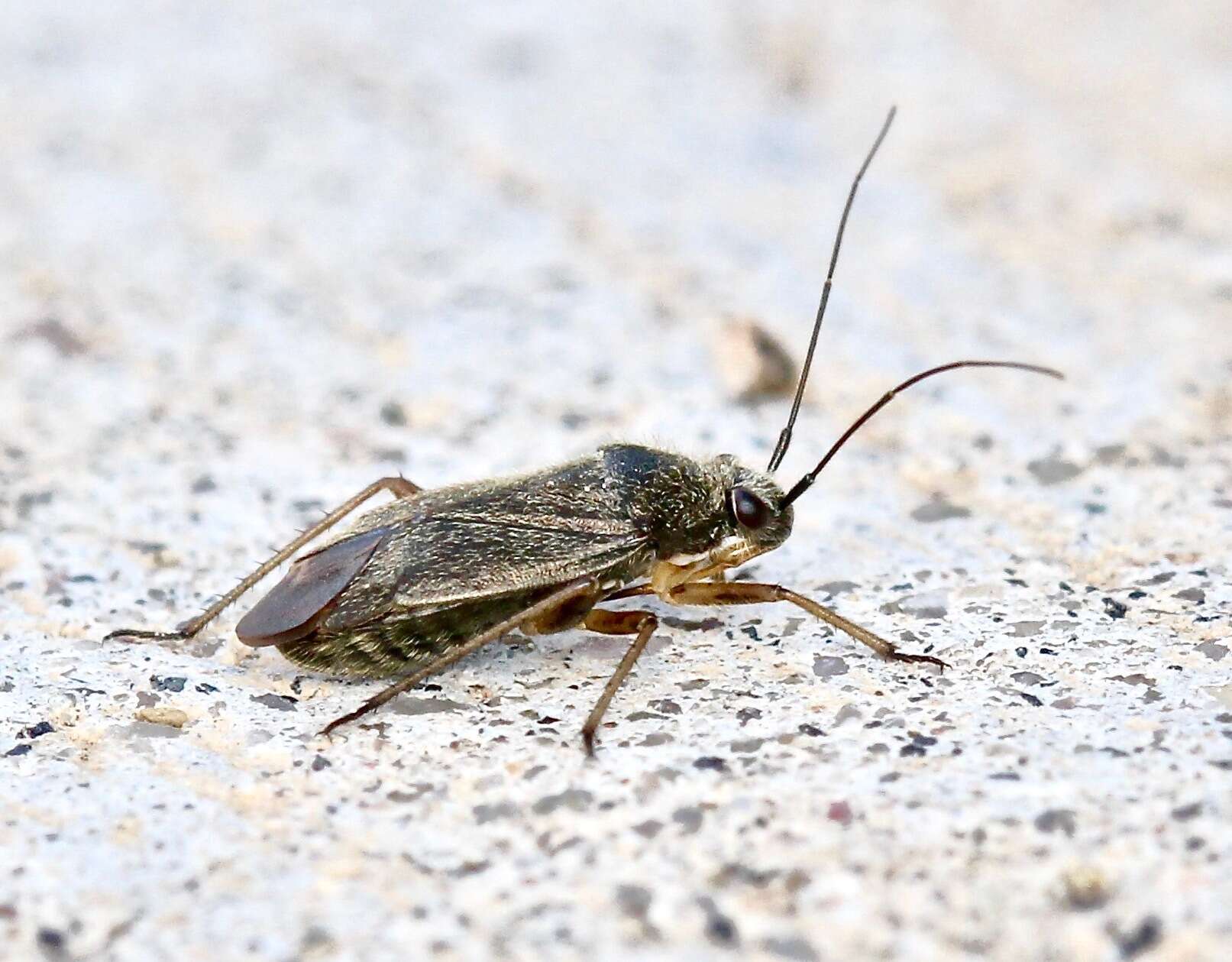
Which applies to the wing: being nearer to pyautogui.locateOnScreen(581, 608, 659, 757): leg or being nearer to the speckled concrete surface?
pyautogui.locateOnScreen(581, 608, 659, 757): leg

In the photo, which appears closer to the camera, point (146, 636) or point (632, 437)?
point (146, 636)

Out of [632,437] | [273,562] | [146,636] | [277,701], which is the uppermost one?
[632,437]

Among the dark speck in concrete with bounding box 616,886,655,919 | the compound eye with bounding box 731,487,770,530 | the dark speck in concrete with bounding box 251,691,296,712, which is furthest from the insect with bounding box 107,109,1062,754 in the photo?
the dark speck in concrete with bounding box 616,886,655,919

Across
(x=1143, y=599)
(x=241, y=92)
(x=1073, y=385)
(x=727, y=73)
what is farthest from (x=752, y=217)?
(x=1143, y=599)

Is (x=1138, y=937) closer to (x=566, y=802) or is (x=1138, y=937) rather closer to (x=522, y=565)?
(x=566, y=802)

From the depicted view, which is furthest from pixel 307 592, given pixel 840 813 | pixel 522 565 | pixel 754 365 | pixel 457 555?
pixel 754 365

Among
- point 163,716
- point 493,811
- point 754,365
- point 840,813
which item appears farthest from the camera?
point 754,365

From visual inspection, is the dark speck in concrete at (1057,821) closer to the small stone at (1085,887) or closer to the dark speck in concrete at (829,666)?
the small stone at (1085,887)

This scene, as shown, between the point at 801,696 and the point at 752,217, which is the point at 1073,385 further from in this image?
the point at 801,696

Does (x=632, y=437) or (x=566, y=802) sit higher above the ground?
(x=632, y=437)

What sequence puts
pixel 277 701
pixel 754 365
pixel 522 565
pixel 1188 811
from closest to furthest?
pixel 1188 811, pixel 277 701, pixel 522 565, pixel 754 365
